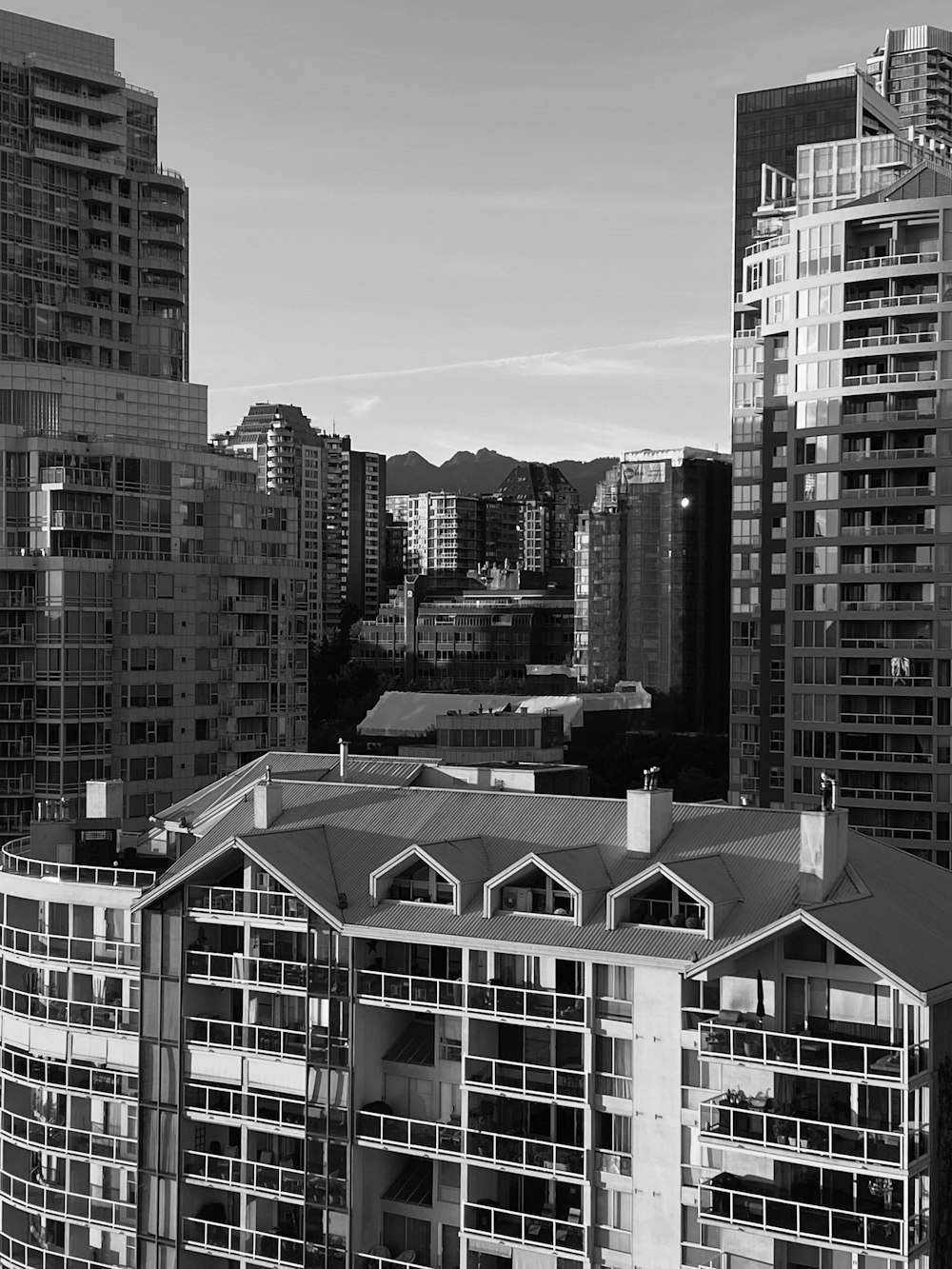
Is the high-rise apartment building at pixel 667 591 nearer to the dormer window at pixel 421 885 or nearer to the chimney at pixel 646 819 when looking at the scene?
the dormer window at pixel 421 885

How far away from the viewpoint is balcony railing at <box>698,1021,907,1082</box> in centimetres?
3672

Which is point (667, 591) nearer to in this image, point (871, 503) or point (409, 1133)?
point (871, 503)

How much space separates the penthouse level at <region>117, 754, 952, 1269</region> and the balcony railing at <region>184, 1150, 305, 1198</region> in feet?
0.33

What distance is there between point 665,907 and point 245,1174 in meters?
15.5

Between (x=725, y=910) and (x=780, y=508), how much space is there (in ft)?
186

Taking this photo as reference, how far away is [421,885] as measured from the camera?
4572 cm

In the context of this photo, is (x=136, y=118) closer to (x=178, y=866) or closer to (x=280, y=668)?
(x=280, y=668)

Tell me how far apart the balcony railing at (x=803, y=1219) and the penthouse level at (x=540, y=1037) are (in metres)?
0.06

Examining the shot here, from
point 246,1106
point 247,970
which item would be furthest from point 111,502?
point 246,1106

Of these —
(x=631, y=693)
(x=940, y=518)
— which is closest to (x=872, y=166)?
Result: (x=940, y=518)

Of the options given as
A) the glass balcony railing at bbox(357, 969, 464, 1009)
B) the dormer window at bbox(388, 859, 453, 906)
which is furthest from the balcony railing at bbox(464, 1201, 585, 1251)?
the dormer window at bbox(388, 859, 453, 906)

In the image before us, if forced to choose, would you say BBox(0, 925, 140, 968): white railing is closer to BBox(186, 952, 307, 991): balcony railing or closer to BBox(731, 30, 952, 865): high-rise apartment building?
BBox(186, 952, 307, 991): balcony railing

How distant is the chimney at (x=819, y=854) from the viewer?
40500 millimetres

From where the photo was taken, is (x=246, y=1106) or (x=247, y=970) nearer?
(x=246, y=1106)
